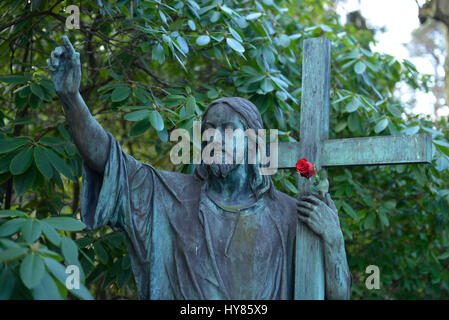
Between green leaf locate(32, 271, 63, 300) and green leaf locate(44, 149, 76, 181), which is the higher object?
green leaf locate(44, 149, 76, 181)

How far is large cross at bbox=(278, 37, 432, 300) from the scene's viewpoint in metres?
3.57

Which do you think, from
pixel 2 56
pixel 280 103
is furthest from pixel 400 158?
pixel 2 56

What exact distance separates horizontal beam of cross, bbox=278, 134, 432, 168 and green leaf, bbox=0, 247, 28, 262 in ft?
6.01

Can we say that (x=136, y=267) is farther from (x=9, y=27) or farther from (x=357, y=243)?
(x=357, y=243)

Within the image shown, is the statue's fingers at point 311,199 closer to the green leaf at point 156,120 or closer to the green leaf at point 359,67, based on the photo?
the green leaf at point 156,120

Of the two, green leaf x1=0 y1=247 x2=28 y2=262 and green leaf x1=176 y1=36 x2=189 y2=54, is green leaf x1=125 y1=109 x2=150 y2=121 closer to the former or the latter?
green leaf x1=176 y1=36 x2=189 y2=54

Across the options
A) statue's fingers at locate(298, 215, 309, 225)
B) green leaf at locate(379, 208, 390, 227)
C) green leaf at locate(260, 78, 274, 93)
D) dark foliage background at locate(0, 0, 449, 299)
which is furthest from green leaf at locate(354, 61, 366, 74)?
statue's fingers at locate(298, 215, 309, 225)

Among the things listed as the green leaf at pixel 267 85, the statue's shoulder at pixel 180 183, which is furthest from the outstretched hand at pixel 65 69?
the green leaf at pixel 267 85

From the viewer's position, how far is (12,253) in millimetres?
2824

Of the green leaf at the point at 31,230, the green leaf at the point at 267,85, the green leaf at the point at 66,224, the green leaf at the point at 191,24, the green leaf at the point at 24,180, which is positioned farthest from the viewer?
the green leaf at the point at 267,85

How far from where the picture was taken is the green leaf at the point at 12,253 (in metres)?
2.79

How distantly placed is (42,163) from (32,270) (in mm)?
1834

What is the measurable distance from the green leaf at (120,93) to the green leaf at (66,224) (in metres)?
1.90

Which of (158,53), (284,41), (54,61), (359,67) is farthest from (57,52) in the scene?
(359,67)
